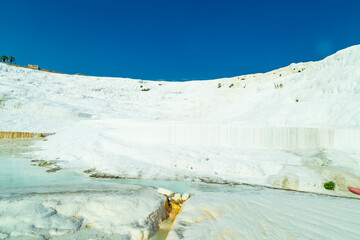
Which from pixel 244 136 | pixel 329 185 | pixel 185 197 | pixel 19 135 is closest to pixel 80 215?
pixel 185 197

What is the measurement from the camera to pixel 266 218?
3.89 metres

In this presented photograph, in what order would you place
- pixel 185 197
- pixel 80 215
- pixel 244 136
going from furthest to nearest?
pixel 244 136 < pixel 185 197 < pixel 80 215

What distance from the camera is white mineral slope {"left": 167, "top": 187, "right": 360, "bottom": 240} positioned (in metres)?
3.35

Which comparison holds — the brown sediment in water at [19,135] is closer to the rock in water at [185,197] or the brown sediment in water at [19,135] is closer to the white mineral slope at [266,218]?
the rock in water at [185,197]

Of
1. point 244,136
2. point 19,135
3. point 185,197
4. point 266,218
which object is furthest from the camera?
point 19,135

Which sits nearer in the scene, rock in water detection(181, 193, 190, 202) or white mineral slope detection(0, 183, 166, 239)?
white mineral slope detection(0, 183, 166, 239)

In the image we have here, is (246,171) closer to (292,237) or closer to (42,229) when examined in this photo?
(292,237)

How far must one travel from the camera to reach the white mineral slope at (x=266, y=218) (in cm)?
335

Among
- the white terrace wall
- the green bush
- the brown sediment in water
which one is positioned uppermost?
the white terrace wall

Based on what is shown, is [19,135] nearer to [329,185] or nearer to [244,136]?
[244,136]

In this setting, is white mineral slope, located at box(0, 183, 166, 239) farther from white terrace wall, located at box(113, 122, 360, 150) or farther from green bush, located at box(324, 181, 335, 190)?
white terrace wall, located at box(113, 122, 360, 150)

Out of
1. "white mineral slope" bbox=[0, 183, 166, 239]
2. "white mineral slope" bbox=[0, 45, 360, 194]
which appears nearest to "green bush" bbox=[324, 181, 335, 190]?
"white mineral slope" bbox=[0, 45, 360, 194]

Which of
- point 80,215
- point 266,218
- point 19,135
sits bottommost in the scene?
point 80,215

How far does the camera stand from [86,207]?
4246 mm
